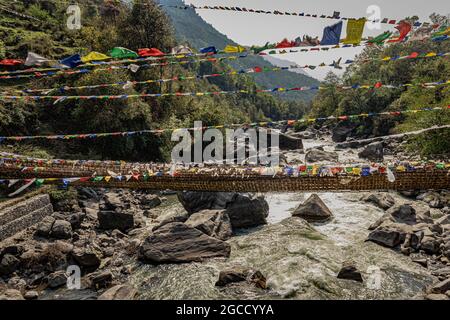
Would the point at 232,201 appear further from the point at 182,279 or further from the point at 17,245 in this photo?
the point at 17,245

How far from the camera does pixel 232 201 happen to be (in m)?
11.6

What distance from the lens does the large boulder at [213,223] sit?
9825 mm

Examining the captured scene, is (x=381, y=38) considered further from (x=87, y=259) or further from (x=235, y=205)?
(x=87, y=259)

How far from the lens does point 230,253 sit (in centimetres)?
924

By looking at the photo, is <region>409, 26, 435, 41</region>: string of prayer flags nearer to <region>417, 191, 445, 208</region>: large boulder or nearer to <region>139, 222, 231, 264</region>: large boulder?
<region>139, 222, 231, 264</region>: large boulder

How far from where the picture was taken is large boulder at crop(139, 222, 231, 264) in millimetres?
8727

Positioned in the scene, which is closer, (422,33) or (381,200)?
(422,33)

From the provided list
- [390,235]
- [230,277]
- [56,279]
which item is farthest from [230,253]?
[390,235]

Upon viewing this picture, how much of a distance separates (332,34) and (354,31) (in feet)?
1.47

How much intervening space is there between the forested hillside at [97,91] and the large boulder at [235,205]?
28.8 feet

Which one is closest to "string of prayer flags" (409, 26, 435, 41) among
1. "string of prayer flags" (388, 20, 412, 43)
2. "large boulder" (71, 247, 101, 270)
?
"string of prayer flags" (388, 20, 412, 43)

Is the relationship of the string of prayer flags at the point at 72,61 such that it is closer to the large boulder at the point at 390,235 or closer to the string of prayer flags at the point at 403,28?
the string of prayer flags at the point at 403,28

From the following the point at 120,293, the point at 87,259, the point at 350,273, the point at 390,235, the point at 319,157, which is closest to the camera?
the point at 120,293
